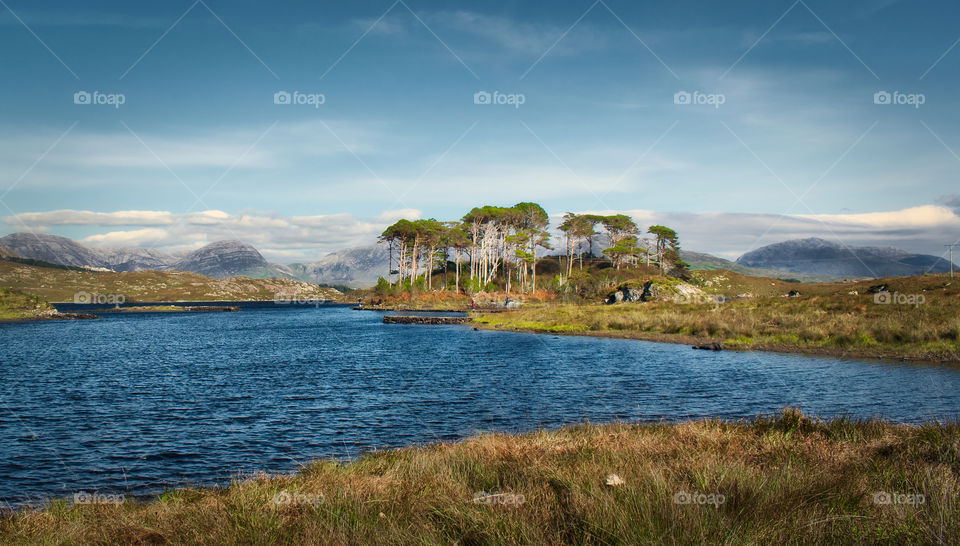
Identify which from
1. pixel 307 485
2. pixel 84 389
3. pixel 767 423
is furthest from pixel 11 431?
pixel 767 423

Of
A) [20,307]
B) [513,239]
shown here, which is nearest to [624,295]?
[513,239]

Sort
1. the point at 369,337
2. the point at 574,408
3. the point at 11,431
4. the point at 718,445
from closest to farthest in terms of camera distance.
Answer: the point at 718,445 < the point at 11,431 < the point at 574,408 < the point at 369,337

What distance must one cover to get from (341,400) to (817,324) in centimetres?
3397

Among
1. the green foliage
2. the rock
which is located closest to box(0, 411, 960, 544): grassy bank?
the rock

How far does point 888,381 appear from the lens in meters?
23.4

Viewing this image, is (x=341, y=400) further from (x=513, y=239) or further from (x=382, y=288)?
(x=382, y=288)

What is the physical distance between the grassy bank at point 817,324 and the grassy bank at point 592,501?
1048 inches

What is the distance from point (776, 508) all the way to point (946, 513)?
1.49m

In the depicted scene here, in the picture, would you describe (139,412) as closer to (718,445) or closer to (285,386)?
(285,386)

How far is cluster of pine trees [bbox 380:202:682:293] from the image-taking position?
391 feet

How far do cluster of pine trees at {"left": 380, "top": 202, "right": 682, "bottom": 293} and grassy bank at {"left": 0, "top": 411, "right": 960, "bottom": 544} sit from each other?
341ft

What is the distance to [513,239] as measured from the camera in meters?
117

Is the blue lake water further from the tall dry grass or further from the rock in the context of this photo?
the rock

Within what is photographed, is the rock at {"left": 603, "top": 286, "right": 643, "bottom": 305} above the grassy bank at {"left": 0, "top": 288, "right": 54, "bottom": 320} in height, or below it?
above
